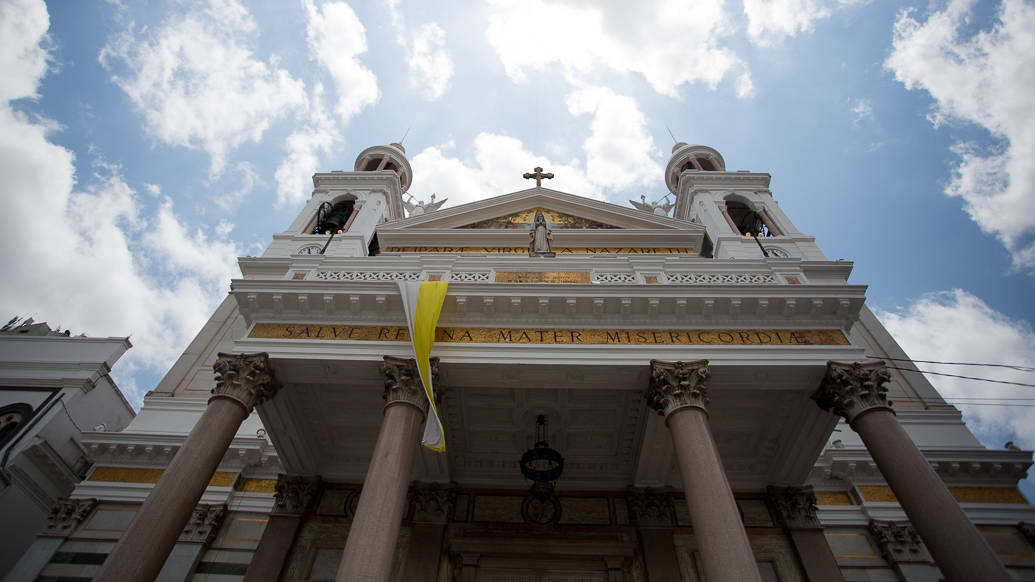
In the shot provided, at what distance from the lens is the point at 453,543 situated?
32.6 feet

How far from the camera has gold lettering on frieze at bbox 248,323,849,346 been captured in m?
8.71

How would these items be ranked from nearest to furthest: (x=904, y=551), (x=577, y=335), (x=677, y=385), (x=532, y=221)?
1. (x=677, y=385)
2. (x=577, y=335)
3. (x=904, y=551)
4. (x=532, y=221)

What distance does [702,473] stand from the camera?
6.77 m

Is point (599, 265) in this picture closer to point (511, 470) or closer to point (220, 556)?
point (511, 470)

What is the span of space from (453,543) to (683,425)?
5.22 metres

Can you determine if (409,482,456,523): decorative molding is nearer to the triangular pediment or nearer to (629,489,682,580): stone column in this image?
(629,489,682,580): stone column

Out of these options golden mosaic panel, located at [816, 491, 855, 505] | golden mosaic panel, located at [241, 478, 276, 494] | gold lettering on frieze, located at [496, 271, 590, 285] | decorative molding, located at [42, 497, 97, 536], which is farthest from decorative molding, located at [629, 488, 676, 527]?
decorative molding, located at [42, 497, 97, 536]

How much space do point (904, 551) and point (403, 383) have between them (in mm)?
9703

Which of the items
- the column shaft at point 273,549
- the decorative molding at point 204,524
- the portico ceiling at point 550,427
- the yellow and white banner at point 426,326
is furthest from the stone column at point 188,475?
the decorative molding at point 204,524

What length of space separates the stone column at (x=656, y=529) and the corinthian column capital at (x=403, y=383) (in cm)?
504

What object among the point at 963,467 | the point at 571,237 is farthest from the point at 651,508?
the point at 571,237

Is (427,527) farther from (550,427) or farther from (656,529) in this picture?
(656,529)

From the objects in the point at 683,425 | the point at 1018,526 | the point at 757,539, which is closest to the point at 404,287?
the point at 683,425

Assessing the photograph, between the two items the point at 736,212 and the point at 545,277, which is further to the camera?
the point at 736,212
